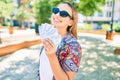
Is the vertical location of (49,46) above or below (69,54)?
above

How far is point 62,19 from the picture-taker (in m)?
2.46

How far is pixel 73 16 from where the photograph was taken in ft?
8.41

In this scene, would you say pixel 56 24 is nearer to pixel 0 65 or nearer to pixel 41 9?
pixel 0 65

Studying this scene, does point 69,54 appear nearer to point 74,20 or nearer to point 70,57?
point 70,57

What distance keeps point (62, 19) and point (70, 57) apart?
0.42m

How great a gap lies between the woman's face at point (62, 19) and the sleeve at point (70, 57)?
0.78 ft

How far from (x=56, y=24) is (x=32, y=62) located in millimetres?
9037

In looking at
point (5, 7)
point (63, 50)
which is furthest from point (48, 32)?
point (5, 7)

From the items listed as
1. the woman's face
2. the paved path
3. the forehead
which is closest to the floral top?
the woman's face

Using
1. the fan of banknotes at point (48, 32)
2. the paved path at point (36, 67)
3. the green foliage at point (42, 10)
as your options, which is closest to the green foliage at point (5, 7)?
the green foliage at point (42, 10)

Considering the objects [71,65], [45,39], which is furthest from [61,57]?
[45,39]

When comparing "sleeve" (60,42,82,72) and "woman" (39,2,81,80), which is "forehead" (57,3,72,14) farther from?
"sleeve" (60,42,82,72)

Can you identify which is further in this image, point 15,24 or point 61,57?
point 15,24

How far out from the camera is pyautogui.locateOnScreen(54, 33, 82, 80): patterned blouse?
224 centimetres
